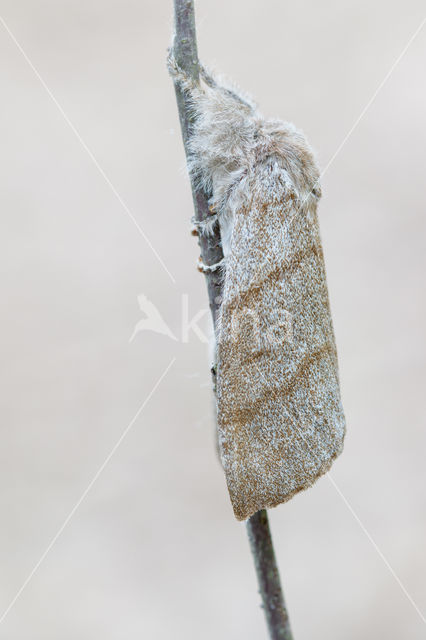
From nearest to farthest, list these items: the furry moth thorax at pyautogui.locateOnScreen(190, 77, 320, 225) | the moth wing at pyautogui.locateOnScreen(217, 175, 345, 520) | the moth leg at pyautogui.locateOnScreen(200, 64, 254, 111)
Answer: the moth wing at pyautogui.locateOnScreen(217, 175, 345, 520) < the furry moth thorax at pyautogui.locateOnScreen(190, 77, 320, 225) < the moth leg at pyautogui.locateOnScreen(200, 64, 254, 111)

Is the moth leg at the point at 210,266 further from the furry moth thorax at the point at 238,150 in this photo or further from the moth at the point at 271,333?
the furry moth thorax at the point at 238,150

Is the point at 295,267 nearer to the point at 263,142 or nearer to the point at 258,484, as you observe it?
the point at 263,142

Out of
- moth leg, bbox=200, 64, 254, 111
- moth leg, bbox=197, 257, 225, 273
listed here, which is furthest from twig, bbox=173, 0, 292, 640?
moth leg, bbox=200, 64, 254, 111

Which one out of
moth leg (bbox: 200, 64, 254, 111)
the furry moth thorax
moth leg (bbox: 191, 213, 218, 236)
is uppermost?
moth leg (bbox: 200, 64, 254, 111)

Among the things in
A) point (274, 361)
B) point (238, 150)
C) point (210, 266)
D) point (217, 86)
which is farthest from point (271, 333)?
point (217, 86)

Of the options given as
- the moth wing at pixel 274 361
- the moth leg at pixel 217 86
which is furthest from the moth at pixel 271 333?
the moth leg at pixel 217 86

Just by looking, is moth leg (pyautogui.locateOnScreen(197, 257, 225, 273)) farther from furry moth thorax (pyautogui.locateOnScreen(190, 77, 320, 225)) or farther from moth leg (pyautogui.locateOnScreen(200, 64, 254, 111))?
moth leg (pyautogui.locateOnScreen(200, 64, 254, 111))

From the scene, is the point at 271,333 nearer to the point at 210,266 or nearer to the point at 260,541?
the point at 210,266

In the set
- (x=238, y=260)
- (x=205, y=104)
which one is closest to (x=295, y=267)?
(x=238, y=260)
